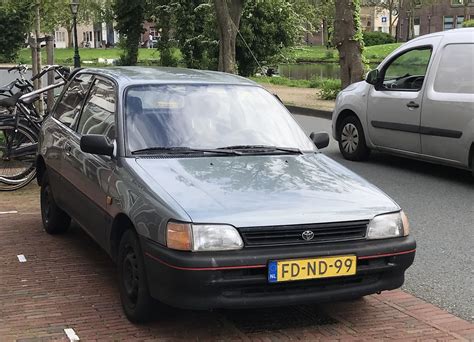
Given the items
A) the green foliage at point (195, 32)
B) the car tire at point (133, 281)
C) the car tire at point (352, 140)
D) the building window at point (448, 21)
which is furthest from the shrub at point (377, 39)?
the car tire at point (133, 281)

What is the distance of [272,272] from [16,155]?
5.44 m

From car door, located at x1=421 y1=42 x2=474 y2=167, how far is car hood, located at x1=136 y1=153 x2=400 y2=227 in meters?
4.15

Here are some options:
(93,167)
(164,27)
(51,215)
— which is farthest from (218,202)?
(164,27)

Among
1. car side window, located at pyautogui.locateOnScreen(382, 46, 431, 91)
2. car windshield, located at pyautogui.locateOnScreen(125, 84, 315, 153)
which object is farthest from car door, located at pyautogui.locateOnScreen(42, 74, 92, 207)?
car side window, located at pyautogui.locateOnScreen(382, 46, 431, 91)

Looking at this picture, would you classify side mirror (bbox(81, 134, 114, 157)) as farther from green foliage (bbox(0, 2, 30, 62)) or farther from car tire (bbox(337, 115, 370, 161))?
green foliage (bbox(0, 2, 30, 62))

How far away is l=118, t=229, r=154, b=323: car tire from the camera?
13.3 feet

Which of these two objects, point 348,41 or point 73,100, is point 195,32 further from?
point 73,100

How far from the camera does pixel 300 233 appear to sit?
3844mm

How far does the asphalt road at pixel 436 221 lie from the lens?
16.3 feet

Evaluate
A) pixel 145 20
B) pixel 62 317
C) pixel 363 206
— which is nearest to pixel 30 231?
pixel 62 317

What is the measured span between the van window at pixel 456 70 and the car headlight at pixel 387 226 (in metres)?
4.72

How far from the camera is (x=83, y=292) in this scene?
4859 mm

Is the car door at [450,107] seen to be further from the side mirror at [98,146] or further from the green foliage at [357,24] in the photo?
the green foliage at [357,24]

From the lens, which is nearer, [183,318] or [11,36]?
[183,318]
